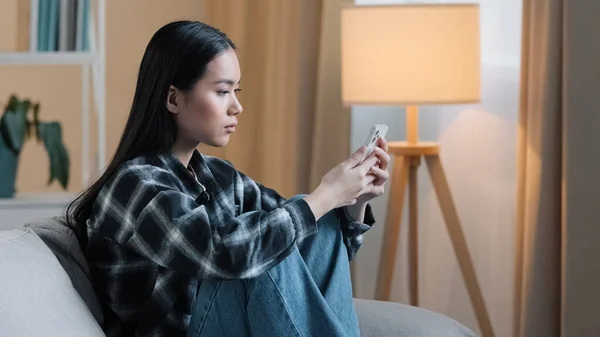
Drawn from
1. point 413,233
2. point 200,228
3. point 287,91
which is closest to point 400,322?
point 200,228

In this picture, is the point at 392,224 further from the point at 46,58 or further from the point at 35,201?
the point at 46,58

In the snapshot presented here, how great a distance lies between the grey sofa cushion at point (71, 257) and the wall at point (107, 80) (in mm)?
2014

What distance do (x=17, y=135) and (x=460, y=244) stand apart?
154 cm

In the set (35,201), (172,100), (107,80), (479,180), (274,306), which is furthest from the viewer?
(107,80)

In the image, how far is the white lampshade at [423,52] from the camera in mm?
2803

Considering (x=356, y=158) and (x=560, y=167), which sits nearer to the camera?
(x=356, y=158)

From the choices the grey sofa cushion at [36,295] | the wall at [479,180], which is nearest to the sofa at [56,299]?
the grey sofa cushion at [36,295]

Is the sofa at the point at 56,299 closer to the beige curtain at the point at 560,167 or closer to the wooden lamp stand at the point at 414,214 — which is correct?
the beige curtain at the point at 560,167

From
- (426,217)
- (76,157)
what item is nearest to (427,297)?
(426,217)

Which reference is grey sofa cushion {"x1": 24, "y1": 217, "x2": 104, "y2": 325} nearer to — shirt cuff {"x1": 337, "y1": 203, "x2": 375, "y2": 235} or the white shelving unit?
shirt cuff {"x1": 337, "y1": 203, "x2": 375, "y2": 235}

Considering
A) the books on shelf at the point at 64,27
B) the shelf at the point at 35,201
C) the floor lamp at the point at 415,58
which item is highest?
the books on shelf at the point at 64,27

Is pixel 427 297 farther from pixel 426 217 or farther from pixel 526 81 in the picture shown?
pixel 526 81

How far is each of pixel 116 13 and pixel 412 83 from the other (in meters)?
1.53

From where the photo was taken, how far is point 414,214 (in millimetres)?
3025
